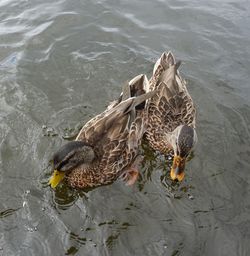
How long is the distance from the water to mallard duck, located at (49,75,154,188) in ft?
0.57

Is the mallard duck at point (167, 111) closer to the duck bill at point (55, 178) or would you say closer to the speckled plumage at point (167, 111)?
the speckled plumage at point (167, 111)

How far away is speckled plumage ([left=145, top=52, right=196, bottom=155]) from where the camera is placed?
6302 millimetres

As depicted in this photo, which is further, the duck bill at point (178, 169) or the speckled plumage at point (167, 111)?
the speckled plumage at point (167, 111)

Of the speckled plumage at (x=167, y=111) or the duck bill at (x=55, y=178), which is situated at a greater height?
the speckled plumage at (x=167, y=111)

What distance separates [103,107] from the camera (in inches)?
272

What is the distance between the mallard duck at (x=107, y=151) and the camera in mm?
5507

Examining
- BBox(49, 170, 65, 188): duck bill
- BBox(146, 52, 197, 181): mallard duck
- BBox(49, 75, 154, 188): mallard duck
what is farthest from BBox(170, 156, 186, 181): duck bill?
BBox(49, 170, 65, 188): duck bill

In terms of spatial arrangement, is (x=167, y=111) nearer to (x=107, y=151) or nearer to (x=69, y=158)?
(x=107, y=151)

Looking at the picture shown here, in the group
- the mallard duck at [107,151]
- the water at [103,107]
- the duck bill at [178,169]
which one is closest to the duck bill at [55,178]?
the mallard duck at [107,151]

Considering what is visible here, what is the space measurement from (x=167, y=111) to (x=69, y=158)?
1.83 metres

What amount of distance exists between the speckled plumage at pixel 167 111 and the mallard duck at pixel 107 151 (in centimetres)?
36

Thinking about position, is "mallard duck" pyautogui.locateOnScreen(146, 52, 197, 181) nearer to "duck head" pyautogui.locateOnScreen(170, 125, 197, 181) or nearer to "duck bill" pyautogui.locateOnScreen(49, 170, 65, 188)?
"duck head" pyautogui.locateOnScreen(170, 125, 197, 181)

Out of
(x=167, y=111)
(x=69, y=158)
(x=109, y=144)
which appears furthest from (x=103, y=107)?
(x=69, y=158)

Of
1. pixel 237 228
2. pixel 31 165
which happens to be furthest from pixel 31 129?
pixel 237 228
